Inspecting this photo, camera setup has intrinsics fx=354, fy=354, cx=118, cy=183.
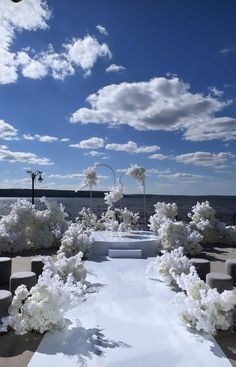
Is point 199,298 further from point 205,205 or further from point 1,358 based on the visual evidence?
point 205,205

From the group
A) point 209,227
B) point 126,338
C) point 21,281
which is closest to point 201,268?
point 126,338

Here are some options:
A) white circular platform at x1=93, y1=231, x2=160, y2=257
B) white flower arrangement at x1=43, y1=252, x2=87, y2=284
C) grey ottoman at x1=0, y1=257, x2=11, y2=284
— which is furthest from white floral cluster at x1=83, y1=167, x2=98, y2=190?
white flower arrangement at x1=43, y1=252, x2=87, y2=284

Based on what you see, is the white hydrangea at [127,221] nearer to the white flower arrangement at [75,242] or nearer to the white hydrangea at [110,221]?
the white hydrangea at [110,221]

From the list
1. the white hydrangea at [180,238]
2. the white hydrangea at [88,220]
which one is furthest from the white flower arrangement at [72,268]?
the white hydrangea at [88,220]

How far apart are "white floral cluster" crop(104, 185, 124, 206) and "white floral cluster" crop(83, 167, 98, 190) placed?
0.81m

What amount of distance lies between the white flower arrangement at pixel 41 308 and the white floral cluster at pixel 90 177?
24.8ft

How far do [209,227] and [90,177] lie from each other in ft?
13.1

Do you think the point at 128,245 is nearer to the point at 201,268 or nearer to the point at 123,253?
the point at 123,253

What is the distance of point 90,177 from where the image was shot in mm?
11391

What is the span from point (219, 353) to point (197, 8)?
6996 millimetres

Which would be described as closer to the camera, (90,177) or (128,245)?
(128,245)

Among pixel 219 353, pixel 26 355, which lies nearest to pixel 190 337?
pixel 219 353

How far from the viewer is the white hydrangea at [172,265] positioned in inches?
215

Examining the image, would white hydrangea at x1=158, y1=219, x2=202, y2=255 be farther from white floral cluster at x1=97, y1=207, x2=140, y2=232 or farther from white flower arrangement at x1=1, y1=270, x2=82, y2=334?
white flower arrangement at x1=1, y1=270, x2=82, y2=334
